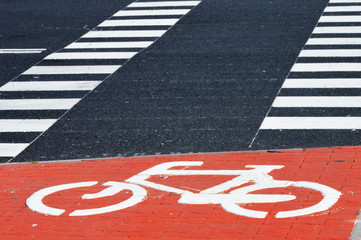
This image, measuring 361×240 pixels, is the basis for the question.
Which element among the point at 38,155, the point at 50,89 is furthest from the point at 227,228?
the point at 50,89

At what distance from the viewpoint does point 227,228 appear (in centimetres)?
890

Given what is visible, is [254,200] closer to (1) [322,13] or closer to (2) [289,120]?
(2) [289,120]

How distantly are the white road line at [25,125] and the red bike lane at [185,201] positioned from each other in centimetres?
210

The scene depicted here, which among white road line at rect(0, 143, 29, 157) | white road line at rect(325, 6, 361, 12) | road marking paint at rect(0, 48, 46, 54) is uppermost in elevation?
road marking paint at rect(0, 48, 46, 54)

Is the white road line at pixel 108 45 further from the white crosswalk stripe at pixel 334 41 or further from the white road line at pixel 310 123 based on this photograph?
the white road line at pixel 310 123

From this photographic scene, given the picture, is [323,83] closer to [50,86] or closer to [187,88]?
[187,88]

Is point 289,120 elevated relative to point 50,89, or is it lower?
lower

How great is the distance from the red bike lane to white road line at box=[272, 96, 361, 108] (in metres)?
2.76

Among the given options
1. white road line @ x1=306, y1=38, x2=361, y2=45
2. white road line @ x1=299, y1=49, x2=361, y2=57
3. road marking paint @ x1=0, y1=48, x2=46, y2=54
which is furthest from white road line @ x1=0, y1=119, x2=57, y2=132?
white road line @ x1=306, y1=38, x2=361, y2=45

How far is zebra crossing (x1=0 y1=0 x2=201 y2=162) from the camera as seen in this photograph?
1462cm

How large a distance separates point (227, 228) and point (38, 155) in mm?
4803

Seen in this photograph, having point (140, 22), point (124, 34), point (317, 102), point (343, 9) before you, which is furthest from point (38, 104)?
point (343, 9)

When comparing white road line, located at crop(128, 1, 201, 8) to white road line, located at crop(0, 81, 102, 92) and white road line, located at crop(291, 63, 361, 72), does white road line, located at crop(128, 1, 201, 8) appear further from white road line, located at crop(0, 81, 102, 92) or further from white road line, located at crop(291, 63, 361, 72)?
white road line, located at crop(0, 81, 102, 92)

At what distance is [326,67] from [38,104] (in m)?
5.76
